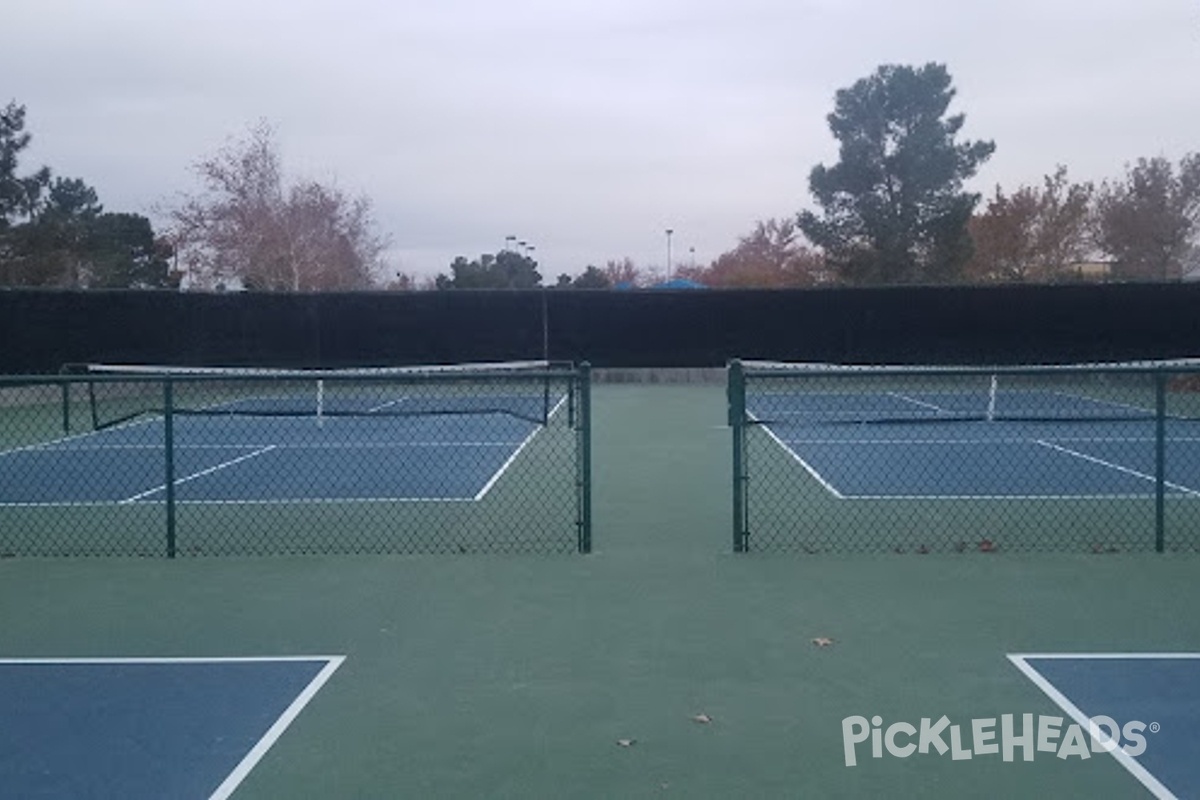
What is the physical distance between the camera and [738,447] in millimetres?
A: 9398

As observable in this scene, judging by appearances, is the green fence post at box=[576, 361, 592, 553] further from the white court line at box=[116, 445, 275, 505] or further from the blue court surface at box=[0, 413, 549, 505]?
the white court line at box=[116, 445, 275, 505]

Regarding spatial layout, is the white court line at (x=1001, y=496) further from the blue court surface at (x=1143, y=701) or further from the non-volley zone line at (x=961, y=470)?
the blue court surface at (x=1143, y=701)

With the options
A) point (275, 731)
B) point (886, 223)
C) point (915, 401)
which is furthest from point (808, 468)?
point (886, 223)

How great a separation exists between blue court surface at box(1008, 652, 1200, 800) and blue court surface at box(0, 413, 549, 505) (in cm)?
689

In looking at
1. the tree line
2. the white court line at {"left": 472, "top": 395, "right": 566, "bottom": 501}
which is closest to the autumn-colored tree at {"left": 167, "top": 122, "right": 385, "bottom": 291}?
the tree line

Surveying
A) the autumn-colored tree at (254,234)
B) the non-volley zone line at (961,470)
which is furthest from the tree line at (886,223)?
the non-volley zone line at (961,470)

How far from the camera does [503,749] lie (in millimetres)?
5605

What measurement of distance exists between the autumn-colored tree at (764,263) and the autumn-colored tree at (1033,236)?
6462 millimetres

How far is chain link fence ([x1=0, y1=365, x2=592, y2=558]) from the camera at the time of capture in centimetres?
1005

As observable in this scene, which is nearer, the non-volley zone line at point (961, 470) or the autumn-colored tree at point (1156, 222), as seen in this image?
the non-volley zone line at point (961, 470)

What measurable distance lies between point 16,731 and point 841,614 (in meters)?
4.44

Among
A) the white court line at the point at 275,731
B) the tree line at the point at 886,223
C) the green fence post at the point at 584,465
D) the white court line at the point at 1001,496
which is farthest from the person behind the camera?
the tree line at the point at 886,223

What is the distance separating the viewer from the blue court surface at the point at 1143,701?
5242 millimetres

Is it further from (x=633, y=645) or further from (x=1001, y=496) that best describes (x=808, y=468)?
(x=633, y=645)
